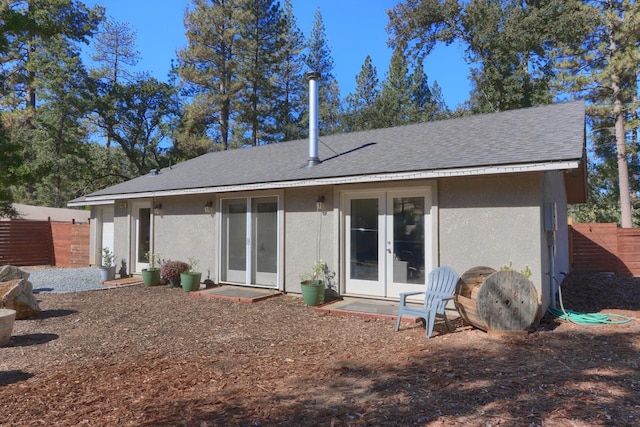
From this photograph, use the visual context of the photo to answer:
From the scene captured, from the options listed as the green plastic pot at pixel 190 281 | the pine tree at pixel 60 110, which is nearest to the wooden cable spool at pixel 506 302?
the green plastic pot at pixel 190 281

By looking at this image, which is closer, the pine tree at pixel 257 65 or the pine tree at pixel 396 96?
the pine tree at pixel 257 65

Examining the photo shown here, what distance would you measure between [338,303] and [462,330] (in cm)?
246

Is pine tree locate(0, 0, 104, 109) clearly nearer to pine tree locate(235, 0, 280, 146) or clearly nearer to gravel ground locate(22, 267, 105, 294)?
pine tree locate(235, 0, 280, 146)

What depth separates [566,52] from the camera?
754 inches

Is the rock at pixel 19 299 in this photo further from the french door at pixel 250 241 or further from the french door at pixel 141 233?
the french door at pixel 141 233

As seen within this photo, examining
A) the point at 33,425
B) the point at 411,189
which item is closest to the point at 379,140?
the point at 411,189

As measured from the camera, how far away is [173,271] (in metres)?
9.89

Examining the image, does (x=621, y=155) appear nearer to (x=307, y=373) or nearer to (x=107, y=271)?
(x=307, y=373)

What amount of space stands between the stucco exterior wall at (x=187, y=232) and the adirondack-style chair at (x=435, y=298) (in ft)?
18.5

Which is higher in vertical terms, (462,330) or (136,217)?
(136,217)

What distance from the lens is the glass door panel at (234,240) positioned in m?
9.59

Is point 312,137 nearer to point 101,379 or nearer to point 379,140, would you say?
point 379,140

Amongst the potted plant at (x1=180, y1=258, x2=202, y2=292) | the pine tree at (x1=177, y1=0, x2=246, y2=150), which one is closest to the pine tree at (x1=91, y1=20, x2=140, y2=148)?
the pine tree at (x1=177, y1=0, x2=246, y2=150)

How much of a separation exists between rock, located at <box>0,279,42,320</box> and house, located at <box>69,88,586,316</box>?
3803 mm
